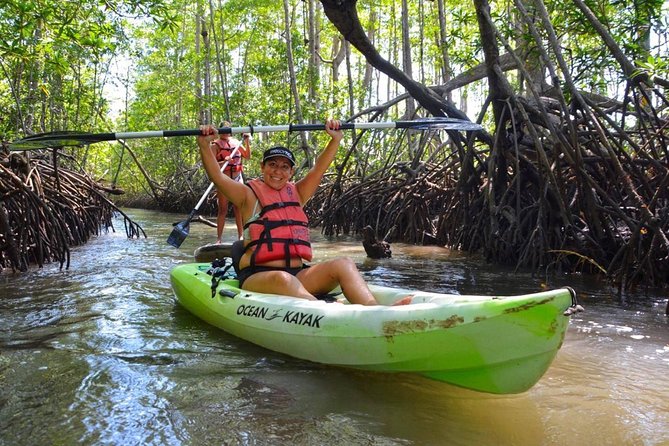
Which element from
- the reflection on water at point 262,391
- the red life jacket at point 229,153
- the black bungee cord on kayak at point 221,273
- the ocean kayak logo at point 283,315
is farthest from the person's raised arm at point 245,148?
the ocean kayak logo at point 283,315

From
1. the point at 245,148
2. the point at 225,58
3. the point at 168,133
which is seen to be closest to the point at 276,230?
the point at 168,133

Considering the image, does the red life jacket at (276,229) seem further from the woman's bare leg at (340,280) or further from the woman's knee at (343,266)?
the woman's knee at (343,266)

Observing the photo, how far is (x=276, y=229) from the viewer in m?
3.10

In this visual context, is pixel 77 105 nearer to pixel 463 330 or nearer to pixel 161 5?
pixel 161 5

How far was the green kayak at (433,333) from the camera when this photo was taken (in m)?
1.94

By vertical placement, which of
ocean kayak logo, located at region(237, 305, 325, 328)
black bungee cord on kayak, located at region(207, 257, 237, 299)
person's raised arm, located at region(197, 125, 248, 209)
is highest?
person's raised arm, located at region(197, 125, 248, 209)

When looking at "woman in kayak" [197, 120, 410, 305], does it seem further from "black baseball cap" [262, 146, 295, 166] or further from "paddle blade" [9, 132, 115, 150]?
"paddle blade" [9, 132, 115, 150]

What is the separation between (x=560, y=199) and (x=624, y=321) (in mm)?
1395

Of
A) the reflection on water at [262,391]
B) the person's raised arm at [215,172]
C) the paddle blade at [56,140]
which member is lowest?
the reflection on water at [262,391]

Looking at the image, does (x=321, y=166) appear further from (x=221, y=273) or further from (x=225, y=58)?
(x=225, y=58)

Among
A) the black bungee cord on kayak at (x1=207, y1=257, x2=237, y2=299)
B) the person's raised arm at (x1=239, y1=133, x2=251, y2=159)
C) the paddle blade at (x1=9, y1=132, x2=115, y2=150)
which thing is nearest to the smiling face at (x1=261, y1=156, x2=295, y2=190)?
the black bungee cord on kayak at (x1=207, y1=257, x2=237, y2=299)

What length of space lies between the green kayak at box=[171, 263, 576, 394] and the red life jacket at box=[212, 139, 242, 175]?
11.2 ft

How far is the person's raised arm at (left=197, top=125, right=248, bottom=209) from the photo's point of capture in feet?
10.0

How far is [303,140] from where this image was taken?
10.2 metres
